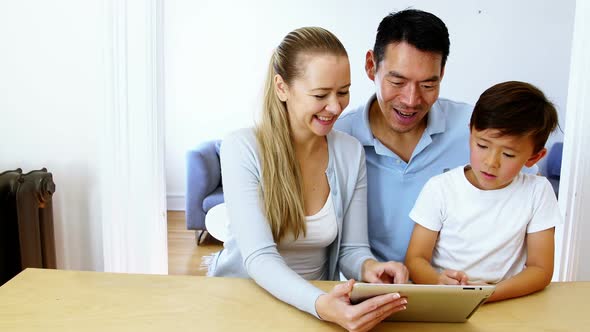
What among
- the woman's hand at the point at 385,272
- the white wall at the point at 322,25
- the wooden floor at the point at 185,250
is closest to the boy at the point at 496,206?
the woman's hand at the point at 385,272

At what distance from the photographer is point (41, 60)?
2059mm

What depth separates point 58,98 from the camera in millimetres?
2084

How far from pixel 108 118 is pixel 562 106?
13.2 ft

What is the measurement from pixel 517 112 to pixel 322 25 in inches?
149

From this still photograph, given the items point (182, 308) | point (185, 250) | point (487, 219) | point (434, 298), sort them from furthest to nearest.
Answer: point (185, 250)
point (487, 219)
point (182, 308)
point (434, 298)

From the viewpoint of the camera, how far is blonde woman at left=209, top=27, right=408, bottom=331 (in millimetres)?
1414

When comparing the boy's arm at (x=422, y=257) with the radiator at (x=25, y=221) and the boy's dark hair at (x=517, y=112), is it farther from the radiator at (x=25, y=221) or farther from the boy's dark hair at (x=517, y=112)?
the radiator at (x=25, y=221)

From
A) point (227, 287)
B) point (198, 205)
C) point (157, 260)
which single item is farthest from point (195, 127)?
point (227, 287)

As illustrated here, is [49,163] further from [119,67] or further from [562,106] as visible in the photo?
[562,106]

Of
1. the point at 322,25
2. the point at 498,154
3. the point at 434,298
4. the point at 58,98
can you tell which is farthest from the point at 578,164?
the point at 322,25

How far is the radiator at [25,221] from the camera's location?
197 centimetres

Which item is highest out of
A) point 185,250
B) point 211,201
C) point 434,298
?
point 434,298

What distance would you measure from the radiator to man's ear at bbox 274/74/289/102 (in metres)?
0.96

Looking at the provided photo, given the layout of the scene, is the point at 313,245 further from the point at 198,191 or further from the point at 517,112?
the point at 198,191
